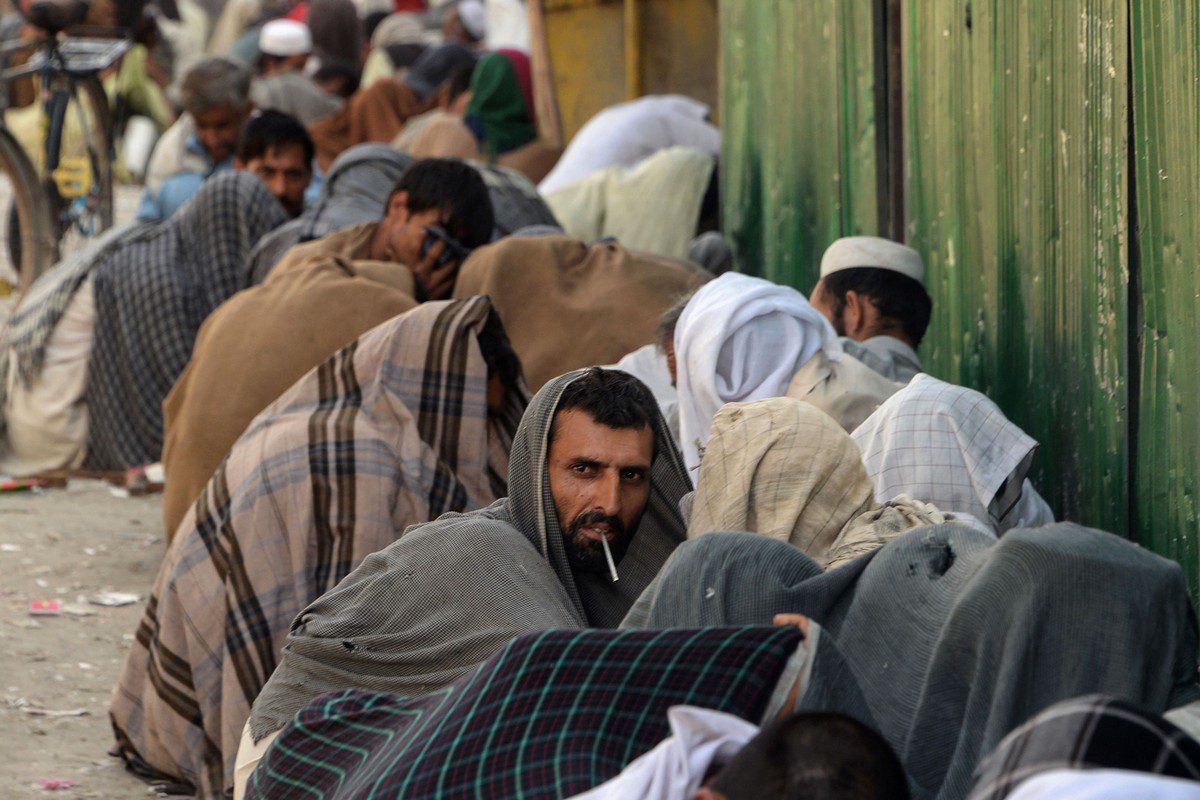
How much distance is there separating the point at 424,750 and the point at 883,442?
→ 1.50 m

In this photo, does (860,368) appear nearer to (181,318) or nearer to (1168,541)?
(1168,541)

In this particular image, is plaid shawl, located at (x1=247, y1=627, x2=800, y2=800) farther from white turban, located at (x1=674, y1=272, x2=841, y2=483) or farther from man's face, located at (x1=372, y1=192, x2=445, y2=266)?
man's face, located at (x1=372, y1=192, x2=445, y2=266)

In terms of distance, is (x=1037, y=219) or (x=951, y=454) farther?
(x=1037, y=219)

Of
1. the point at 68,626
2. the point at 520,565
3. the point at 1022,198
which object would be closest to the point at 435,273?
the point at 68,626

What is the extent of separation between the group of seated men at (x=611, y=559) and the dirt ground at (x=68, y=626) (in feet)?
0.74

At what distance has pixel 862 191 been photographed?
568 cm

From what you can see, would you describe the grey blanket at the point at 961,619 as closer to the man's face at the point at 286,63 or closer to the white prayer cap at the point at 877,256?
the white prayer cap at the point at 877,256

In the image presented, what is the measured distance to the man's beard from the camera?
10.9ft

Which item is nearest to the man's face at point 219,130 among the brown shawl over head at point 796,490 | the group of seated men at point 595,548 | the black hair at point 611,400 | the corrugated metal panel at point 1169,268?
the group of seated men at point 595,548

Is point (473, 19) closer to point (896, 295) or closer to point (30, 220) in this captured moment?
point (30, 220)

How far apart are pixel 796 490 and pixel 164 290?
4.44 metres

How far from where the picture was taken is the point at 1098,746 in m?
1.89

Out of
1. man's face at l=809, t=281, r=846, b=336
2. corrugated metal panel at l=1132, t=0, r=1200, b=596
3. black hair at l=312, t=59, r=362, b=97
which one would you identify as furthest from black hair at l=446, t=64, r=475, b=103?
corrugated metal panel at l=1132, t=0, r=1200, b=596

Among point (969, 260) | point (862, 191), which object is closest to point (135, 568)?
point (862, 191)
